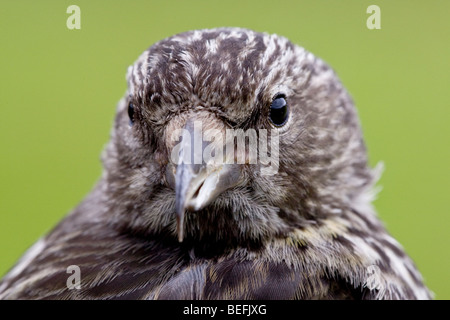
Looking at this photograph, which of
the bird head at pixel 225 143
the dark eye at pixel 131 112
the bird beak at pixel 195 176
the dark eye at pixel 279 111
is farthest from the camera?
the dark eye at pixel 131 112

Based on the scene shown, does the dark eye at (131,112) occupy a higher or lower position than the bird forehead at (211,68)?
lower

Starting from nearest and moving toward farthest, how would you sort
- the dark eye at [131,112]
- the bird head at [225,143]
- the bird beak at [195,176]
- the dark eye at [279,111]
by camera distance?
the bird beak at [195,176]
the bird head at [225,143]
the dark eye at [279,111]
the dark eye at [131,112]

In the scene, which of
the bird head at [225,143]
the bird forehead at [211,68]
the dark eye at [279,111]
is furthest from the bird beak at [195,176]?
the dark eye at [279,111]

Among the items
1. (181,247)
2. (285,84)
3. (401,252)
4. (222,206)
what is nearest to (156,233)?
(181,247)

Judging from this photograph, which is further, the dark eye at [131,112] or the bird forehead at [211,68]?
the dark eye at [131,112]

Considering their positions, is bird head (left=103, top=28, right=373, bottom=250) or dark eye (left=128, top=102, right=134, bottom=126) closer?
bird head (left=103, top=28, right=373, bottom=250)

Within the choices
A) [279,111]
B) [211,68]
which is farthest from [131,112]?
[279,111]

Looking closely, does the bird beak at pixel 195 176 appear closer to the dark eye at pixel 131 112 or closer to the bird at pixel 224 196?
the bird at pixel 224 196

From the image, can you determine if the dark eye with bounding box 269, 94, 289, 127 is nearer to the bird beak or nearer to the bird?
the bird

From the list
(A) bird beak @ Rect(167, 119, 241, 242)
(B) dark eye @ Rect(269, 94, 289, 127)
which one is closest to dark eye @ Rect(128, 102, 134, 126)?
(A) bird beak @ Rect(167, 119, 241, 242)
